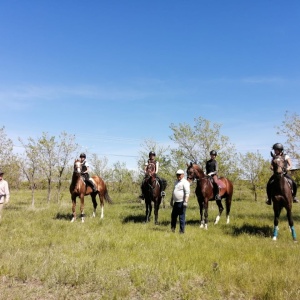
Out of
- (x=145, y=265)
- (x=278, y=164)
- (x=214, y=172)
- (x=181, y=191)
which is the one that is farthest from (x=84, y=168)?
(x=278, y=164)

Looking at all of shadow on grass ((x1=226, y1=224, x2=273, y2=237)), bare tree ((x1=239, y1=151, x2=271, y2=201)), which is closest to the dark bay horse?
shadow on grass ((x1=226, y1=224, x2=273, y2=237))

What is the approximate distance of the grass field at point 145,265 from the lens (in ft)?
17.5

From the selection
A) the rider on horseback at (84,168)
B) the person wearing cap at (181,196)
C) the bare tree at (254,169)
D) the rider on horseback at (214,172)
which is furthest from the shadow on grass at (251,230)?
the bare tree at (254,169)

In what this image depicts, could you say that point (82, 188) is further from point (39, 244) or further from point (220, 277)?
point (220, 277)

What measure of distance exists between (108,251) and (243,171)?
33.9 m

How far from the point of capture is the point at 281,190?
9.98 metres

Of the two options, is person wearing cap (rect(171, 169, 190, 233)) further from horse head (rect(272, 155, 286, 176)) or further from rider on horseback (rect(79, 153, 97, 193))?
rider on horseback (rect(79, 153, 97, 193))

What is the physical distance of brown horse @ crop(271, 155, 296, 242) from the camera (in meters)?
9.75

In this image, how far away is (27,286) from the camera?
561 cm

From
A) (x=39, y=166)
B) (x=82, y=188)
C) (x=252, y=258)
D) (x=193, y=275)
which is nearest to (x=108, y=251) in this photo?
(x=193, y=275)

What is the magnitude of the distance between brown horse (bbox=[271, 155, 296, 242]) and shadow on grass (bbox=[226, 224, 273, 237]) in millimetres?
1057

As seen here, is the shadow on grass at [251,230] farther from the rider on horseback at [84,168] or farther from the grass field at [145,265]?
the rider on horseback at [84,168]

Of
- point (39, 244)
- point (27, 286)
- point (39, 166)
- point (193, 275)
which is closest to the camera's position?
point (27, 286)

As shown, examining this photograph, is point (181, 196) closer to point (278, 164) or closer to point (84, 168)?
point (278, 164)
